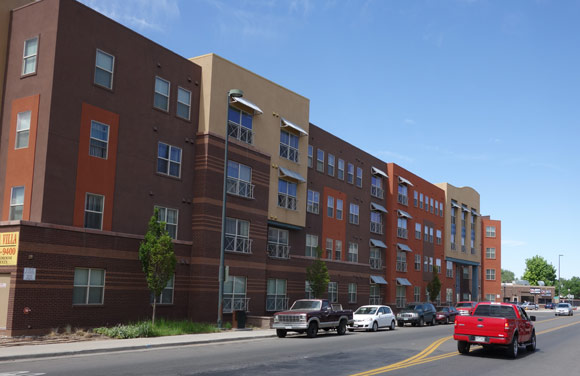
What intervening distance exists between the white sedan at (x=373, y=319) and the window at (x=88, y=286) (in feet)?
43.9

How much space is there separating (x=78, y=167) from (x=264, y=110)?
13.9 m

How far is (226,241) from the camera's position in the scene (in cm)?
3150

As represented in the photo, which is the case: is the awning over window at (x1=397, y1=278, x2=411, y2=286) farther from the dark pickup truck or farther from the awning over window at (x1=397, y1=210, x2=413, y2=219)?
the dark pickup truck

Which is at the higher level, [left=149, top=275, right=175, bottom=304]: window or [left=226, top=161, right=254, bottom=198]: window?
[left=226, top=161, right=254, bottom=198]: window

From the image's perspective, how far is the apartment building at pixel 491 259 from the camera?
8712 cm

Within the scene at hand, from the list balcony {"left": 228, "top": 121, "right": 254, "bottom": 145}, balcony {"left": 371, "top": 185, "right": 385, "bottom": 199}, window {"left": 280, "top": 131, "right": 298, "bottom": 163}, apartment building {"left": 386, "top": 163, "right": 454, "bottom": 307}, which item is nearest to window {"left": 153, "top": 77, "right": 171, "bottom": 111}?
balcony {"left": 228, "top": 121, "right": 254, "bottom": 145}

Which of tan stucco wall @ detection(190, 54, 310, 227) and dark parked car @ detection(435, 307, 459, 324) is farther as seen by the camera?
dark parked car @ detection(435, 307, 459, 324)

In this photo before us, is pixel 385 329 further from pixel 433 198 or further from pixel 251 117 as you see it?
pixel 433 198

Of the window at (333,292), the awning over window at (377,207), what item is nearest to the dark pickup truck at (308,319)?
the window at (333,292)

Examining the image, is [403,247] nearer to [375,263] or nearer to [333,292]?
[375,263]

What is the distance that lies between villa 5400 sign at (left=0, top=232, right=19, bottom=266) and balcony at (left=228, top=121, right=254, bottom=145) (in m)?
13.8

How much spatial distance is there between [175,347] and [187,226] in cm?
967

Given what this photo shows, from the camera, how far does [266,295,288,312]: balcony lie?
118 feet

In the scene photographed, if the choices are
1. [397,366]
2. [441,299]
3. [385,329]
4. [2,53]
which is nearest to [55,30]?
[2,53]
